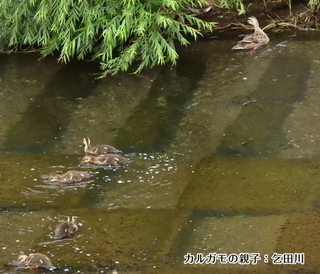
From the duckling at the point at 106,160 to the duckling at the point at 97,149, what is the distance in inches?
2.9

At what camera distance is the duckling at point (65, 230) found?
17.3ft

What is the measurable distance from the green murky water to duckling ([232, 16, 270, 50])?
0.16 metres

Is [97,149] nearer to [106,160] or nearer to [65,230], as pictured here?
[106,160]

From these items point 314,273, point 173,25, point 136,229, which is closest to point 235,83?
point 173,25

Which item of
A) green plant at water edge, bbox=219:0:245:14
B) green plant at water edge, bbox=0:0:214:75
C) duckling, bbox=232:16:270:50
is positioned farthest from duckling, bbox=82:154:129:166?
green plant at water edge, bbox=219:0:245:14

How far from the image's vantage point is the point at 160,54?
331 inches

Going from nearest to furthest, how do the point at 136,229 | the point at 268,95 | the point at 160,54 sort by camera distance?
the point at 136,229, the point at 268,95, the point at 160,54

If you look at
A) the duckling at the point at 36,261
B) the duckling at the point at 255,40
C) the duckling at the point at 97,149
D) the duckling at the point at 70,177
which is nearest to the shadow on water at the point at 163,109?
the duckling at the point at 97,149

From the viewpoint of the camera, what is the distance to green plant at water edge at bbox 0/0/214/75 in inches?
332

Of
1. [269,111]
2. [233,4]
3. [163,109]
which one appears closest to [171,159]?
[163,109]

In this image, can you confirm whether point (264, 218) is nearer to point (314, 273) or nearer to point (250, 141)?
point (314, 273)

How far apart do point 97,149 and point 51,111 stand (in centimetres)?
154

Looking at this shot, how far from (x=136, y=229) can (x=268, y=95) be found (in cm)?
310

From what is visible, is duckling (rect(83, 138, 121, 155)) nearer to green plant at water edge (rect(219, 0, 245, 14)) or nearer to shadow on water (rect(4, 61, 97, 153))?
shadow on water (rect(4, 61, 97, 153))
